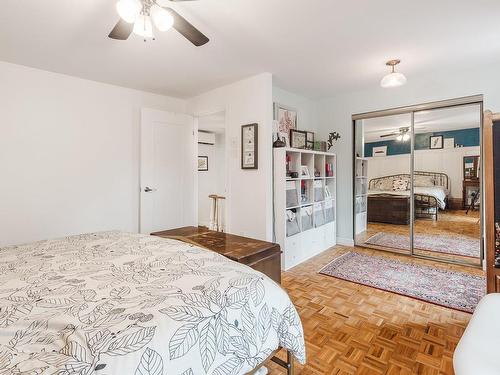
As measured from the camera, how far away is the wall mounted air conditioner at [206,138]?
20.4 ft

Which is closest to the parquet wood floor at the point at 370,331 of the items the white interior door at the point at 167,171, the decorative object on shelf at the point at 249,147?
the decorative object on shelf at the point at 249,147

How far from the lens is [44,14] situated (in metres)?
1.95

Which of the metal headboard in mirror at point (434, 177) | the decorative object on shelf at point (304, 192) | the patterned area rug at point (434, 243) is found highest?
the metal headboard in mirror at point (434, 177)

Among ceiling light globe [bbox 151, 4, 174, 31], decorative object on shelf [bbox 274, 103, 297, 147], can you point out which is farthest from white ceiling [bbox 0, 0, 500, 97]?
decorative object on shelf [bbox 274, 103, 297, 147]

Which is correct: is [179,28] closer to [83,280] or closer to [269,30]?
[269,30]

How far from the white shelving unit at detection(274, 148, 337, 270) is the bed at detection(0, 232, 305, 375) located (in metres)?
1.87

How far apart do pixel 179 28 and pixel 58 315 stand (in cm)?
174

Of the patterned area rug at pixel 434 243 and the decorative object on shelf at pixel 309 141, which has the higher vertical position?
the decorative object on shelf at pixel 309 141

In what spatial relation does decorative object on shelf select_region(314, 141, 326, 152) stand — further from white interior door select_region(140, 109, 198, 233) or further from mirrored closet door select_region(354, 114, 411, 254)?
white interior door select_region(140, 109, 198, 233)

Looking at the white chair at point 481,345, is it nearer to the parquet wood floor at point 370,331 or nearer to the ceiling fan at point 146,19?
the parquet wood floor at point 370,331

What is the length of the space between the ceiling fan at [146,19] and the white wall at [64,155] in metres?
1.77

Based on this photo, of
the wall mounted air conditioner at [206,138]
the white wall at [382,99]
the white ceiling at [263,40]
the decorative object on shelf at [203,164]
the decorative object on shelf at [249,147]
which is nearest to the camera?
the white ceiling at [263,40]

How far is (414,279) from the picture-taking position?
2.88 meters

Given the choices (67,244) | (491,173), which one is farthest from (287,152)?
(67,244)
